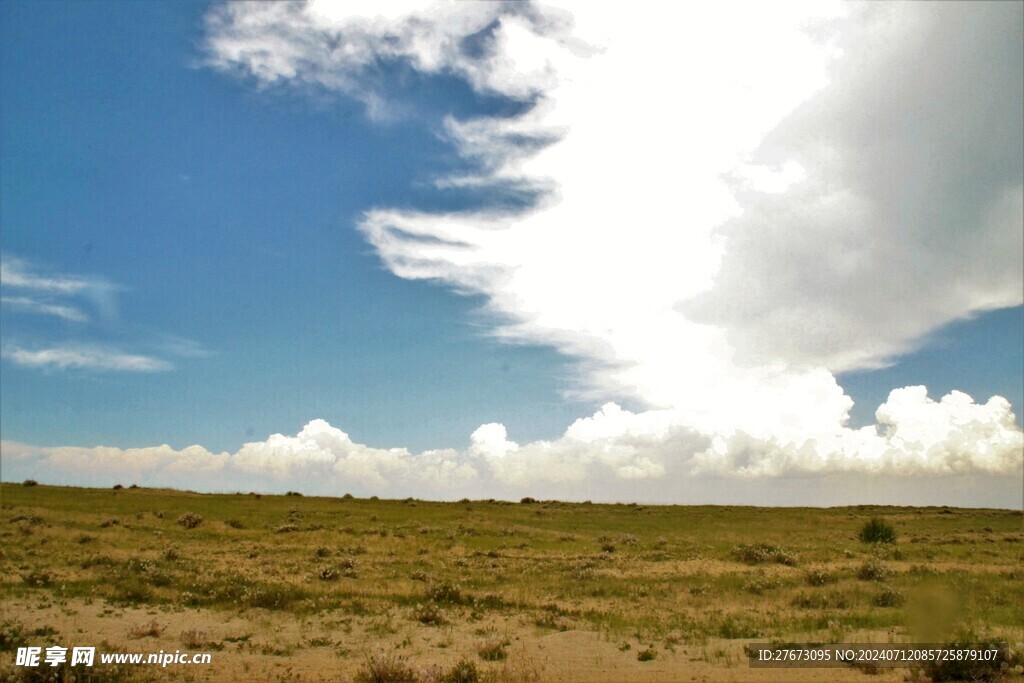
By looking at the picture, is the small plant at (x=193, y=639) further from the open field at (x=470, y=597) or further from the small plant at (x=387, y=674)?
the small plant at (x=387, y=674)

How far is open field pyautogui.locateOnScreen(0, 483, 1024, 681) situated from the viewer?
46.7 feet

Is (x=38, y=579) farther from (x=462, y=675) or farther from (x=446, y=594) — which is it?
(x=462, y=675)

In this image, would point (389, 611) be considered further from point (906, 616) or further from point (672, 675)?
point (906, 616)

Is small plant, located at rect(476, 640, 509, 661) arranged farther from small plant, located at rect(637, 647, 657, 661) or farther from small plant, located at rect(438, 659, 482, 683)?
small plant, located at rect(637, 647, 657, 661)

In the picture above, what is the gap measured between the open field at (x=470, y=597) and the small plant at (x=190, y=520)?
0.42 metres

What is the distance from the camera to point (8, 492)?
56.4 meters

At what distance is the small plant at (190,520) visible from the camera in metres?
44.9

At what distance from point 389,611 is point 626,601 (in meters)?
8.09

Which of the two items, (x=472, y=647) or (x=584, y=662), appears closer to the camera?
(x=584, y=662)

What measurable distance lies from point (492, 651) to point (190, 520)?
39.0m

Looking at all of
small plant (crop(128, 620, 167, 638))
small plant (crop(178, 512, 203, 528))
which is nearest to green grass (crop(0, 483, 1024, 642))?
small plant (crop(178, 512, 203, 528))

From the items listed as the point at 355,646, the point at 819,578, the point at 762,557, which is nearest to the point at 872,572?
the point at 819,578

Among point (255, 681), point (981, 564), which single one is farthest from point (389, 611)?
point (981, 564)

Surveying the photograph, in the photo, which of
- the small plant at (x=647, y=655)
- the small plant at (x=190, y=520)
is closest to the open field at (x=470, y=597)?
the small plant at (x=647, y=655)
